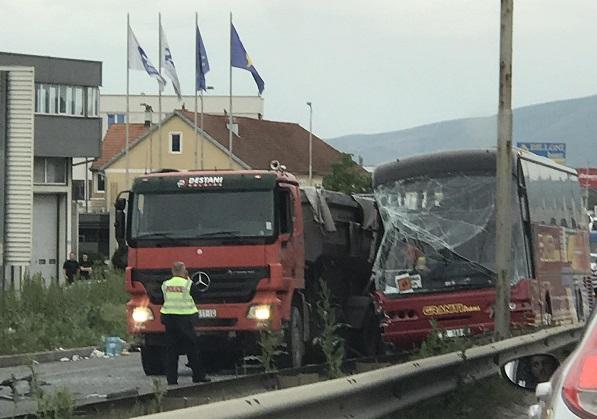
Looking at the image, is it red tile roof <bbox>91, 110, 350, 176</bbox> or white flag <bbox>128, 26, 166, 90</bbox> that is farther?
red tile roof <bbox>91, 110, 350, 176</bbox>

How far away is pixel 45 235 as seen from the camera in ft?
207

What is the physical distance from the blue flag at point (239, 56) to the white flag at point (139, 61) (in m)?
5.80

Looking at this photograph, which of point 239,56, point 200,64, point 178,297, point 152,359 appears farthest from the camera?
point 200,64

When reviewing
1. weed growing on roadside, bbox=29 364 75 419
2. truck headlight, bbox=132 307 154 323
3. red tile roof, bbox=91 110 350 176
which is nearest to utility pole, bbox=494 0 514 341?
truck headlight, bbox=132 307 154 323

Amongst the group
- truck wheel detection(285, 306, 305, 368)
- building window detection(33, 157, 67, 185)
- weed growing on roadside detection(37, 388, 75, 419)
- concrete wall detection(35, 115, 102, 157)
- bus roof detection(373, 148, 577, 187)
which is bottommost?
truck wheel detection(285, 306, 305, 368)

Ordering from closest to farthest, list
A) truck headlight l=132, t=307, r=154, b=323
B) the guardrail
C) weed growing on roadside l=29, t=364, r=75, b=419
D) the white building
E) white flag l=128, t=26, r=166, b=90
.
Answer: the guardrail < weed growing on roadside l=29, t=364, r=75, b=419 < truck headlight l=132, t=307, r=154, b=323 < the white building < white flag l=128, t=26, r=166, b=90

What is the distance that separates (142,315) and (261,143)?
86983mm

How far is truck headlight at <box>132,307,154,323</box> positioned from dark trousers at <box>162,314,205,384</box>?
1067 millimetres

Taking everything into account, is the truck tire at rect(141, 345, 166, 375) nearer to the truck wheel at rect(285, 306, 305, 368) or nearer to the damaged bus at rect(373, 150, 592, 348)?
the truck wheel at rect(285, 306, 305, 368)

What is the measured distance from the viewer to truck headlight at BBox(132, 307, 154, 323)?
19766mm

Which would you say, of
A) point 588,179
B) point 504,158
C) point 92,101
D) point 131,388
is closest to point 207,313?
point 131,388

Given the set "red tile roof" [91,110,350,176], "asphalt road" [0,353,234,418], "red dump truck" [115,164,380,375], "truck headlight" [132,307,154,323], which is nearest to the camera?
"asphalt road" [0,353,234,418]

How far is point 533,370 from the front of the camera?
20.8 feet

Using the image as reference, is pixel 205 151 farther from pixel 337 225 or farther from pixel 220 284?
pixel 220 284
